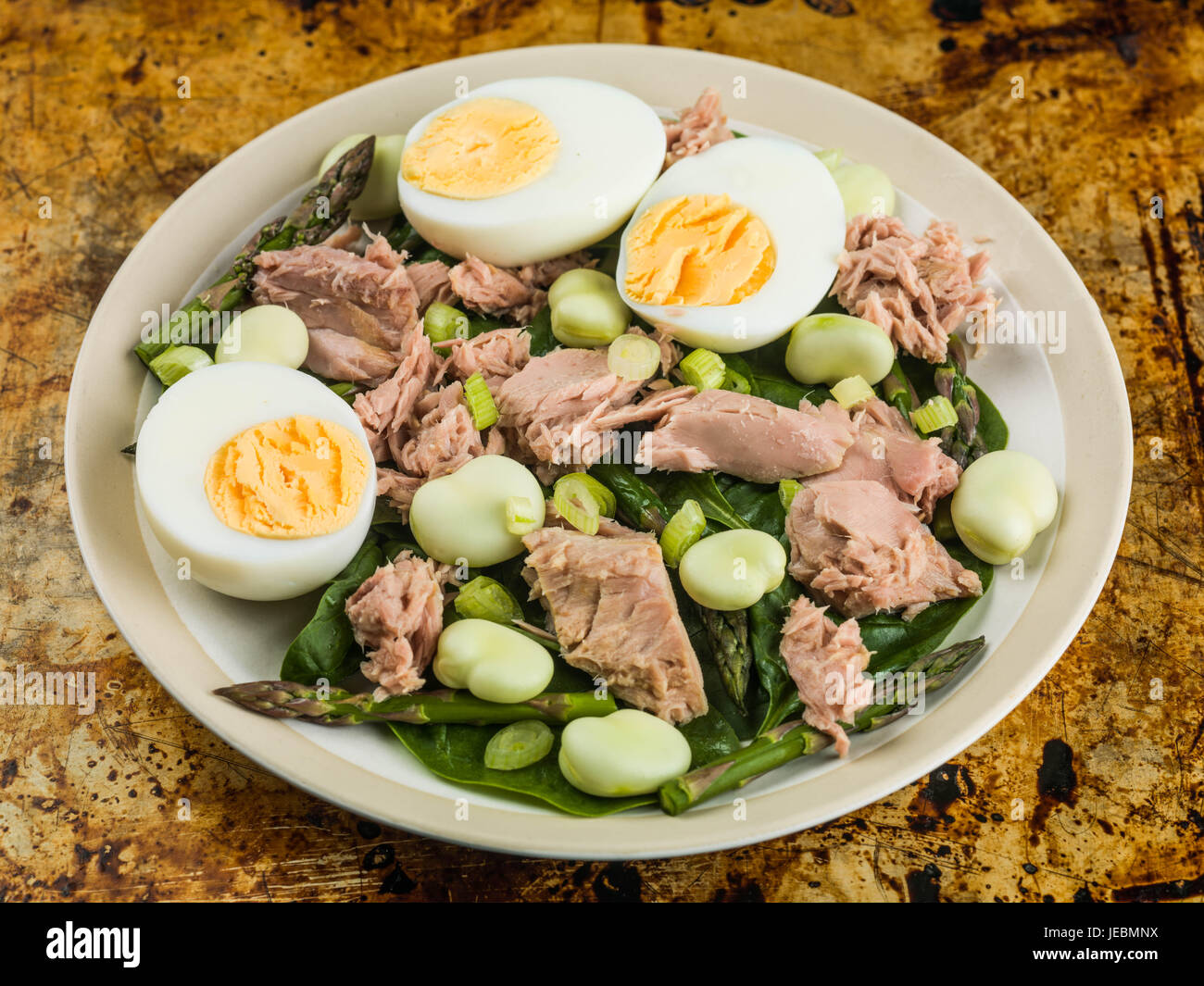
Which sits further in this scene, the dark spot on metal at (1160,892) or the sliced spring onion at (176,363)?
the sliced spring onion at (176,363)

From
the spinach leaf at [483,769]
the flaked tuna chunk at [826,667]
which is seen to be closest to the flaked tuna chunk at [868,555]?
the flaked tuna chunk at [826,667]

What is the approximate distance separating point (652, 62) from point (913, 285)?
1.75 meters

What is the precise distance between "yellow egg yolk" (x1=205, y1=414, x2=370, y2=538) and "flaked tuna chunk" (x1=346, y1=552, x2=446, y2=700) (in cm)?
24

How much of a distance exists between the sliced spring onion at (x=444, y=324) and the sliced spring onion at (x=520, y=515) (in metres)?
0.87

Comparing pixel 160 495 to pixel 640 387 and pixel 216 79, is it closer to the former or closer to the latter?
pixel 640 387

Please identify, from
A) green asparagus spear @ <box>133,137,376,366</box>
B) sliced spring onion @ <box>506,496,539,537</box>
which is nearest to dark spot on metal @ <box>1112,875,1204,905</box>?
sliced spring onion @ <box>506,496,539,537</box>

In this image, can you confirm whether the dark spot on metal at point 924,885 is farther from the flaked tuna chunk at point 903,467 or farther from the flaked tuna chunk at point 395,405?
the flaked tuna chunk at point 395,405

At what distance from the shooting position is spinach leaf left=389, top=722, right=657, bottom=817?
3.01 meters

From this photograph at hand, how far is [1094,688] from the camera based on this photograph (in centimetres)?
362

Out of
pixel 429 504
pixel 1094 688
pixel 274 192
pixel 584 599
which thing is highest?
pixel 274 192

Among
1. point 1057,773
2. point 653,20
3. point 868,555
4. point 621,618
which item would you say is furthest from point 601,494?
point 653,20

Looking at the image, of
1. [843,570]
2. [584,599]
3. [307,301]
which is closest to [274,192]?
[307,301]

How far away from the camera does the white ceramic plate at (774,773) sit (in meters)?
2.95

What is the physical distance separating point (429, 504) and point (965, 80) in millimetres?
3809
